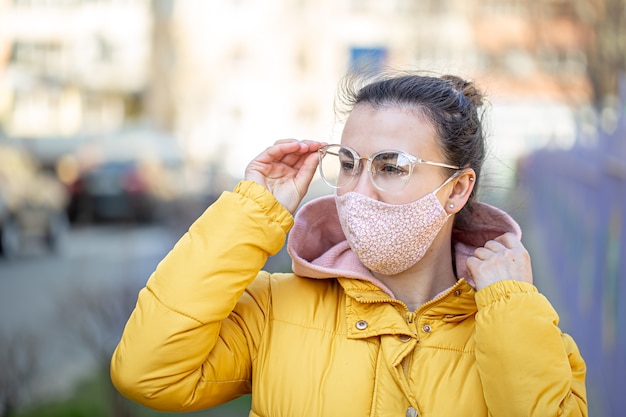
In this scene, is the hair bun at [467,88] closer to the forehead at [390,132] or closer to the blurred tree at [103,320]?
the forehead at [390,132]

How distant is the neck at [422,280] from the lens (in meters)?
2.46

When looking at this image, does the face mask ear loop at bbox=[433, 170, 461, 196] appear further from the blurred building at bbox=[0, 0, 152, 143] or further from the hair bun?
the blurred building at bbox=[0, 0, 152, 143]

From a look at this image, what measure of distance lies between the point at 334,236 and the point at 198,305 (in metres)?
0.62

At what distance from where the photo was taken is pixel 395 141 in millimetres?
2318

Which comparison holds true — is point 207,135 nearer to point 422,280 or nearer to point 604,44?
point 604,44

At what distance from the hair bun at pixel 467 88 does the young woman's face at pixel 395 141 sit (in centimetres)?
22

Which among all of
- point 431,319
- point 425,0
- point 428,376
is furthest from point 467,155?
point 425,0

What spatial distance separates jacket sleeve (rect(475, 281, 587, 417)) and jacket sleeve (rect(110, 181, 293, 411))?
0.62m

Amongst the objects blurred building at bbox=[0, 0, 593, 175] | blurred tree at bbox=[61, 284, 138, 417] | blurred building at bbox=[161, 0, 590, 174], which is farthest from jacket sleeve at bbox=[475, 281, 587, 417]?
blurred building at bbox=[0, 0, 593, 175]

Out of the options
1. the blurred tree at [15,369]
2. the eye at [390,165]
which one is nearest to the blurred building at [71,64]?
the blurred tree at [15,369]

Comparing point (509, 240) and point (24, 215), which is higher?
point (509, 240)

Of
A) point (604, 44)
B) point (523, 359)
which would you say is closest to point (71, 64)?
point (604, 44)

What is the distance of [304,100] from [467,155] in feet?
121

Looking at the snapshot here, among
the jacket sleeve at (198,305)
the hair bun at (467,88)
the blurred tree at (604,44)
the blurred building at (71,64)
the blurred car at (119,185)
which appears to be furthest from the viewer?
the blurred building at (71,64)
